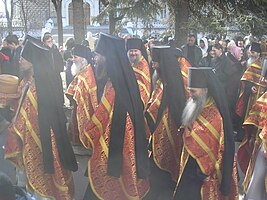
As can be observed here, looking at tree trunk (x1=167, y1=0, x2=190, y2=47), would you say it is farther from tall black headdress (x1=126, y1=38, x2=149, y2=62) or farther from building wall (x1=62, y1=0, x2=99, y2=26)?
building wall (x1=62, y1=0, x2=99, y2=26)

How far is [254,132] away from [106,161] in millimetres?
1740

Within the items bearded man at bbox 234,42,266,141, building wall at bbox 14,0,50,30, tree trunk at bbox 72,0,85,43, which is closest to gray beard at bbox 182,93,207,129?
bearded man at bbox 234,42,266,141

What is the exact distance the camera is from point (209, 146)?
14.5ft

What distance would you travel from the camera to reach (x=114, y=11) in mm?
15484

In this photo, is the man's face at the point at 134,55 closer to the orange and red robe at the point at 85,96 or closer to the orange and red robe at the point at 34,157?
the orange and red robe at the point at 85,96

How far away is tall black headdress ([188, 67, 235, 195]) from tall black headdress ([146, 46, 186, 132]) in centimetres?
87

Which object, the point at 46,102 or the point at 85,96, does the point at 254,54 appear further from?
the point at 46,102

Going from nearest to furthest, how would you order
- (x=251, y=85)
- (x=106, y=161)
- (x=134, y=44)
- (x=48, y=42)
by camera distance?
(x=106, y=161)
(x=134, y=44)
(x=251, y=85)
(x=48, y=42)

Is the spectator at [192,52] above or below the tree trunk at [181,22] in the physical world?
below

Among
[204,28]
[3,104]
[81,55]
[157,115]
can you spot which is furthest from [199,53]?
[3,104]

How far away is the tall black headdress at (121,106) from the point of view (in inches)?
186

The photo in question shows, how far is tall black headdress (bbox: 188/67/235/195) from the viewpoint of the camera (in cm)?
437

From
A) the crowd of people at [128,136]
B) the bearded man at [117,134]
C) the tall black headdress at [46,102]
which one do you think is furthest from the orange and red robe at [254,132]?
the tall black headdress at [46,102]

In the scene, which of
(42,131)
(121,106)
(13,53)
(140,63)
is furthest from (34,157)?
(13,53)
